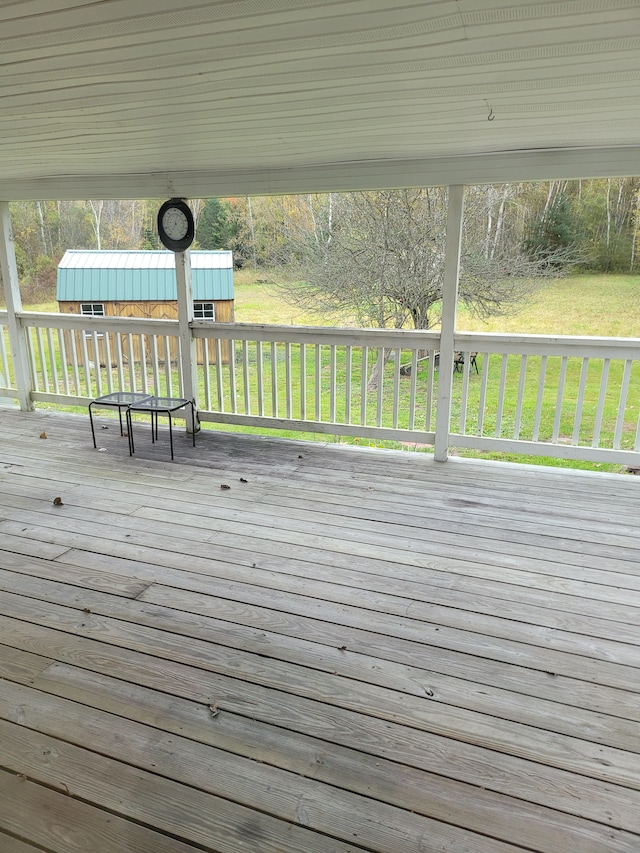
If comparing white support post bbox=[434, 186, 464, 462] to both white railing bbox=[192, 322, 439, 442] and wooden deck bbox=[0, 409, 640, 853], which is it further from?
wooden deck bbox=[0, 409, 640, 853]

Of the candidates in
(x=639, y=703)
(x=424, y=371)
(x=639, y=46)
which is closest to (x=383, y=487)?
(x=639, y=703)

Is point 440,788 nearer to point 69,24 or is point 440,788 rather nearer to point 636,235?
point 69,24

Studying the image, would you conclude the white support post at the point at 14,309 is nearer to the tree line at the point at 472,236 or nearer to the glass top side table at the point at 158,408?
the glass top side table at the point at 158,408

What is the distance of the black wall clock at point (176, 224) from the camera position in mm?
4617

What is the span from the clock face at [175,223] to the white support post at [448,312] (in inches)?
84.1

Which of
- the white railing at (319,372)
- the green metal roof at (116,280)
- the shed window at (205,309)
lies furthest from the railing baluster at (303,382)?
the green metal roof at (116,280)

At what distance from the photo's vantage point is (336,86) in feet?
6.95

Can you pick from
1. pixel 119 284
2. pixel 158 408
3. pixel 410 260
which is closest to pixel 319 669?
pixel 158 408

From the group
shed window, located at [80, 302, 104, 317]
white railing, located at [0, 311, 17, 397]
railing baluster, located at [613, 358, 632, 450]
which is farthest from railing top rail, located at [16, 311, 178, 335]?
railing baluster, located at [613, 358, 632, 450]

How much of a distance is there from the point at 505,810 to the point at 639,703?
2.37 ft

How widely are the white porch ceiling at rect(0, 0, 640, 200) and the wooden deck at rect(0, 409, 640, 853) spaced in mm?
2067

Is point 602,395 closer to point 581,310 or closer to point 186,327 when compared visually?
point 186,327

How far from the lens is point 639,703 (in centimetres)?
193

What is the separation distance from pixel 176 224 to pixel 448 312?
2.34 m
